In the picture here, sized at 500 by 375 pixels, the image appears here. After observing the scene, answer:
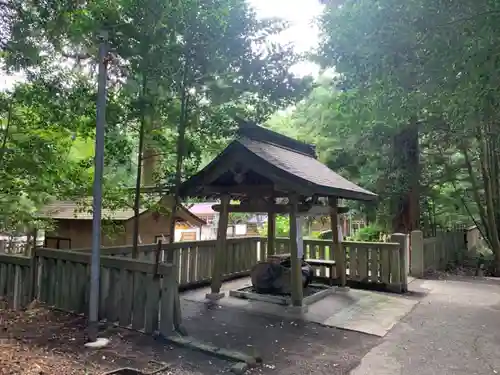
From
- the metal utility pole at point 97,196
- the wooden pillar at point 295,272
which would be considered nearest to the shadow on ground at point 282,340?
the wooden pillar at point 295,272

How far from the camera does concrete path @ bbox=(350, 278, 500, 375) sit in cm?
393

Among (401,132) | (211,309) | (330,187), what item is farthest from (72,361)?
(401,132)

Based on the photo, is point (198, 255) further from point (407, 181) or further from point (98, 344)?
point (407, 181)

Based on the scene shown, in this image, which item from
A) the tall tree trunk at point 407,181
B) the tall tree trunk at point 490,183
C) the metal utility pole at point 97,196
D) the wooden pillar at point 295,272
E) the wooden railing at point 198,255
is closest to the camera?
the metal utility pole at point 97,196

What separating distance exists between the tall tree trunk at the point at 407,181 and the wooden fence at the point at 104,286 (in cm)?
869

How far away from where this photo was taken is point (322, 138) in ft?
41.1

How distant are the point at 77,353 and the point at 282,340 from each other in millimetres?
2276

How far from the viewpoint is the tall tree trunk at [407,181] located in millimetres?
11320

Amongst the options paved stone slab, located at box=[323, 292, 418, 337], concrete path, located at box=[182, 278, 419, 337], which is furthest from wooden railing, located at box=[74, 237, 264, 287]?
paved stone slab, located at box=[323, 292, 418, 337]

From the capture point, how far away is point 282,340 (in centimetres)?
474

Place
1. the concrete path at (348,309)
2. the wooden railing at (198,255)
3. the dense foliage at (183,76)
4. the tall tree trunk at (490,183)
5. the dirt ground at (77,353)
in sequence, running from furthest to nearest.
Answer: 1. the tall tree trunk at (490,183)
2. the wooden railing at (198,255)
3. the concrete path at (348,309)
4. the dense foliage at (183,76)
5. the dirt ground at (77,353)

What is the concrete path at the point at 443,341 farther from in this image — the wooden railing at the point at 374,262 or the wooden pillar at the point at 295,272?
the wooden pillar at the point at 295,272

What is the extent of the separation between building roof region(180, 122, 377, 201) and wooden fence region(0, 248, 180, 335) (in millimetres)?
1951

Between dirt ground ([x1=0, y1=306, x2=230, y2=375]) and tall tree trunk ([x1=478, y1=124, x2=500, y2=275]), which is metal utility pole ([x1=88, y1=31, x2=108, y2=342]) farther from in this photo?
tall tree trunk ([x1=478, y1=124, x2=500, y2=275])
